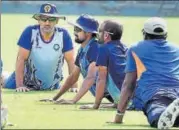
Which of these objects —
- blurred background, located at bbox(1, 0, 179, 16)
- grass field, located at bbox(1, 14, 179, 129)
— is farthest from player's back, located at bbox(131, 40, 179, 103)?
blurred background, located at bbox(1, 0, 179, 16)

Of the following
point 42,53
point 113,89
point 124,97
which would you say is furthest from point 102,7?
point 124,97

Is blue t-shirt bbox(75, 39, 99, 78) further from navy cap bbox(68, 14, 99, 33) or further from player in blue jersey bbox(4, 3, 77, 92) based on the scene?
player in blue jersey bbox(4, 3, 77, 92)

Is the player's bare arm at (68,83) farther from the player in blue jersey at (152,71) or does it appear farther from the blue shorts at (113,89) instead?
→ the player in blue jersey at (152,71)

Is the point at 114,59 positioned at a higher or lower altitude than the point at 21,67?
higher

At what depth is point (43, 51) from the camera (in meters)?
10.7

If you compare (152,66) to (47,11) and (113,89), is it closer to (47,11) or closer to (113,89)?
(113,89)

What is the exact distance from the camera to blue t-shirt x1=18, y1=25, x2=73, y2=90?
10.6 m

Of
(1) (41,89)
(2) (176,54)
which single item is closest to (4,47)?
(1) (41,89)

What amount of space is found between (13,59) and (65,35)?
5.68 metres

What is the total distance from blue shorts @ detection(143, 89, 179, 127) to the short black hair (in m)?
1.11

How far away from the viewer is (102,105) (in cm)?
885

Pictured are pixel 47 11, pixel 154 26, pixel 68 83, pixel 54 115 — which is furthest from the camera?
pixel 47 11

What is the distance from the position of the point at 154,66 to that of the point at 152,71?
0.05 metres

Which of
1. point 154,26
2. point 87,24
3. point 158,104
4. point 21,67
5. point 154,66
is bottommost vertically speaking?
point 21,67
